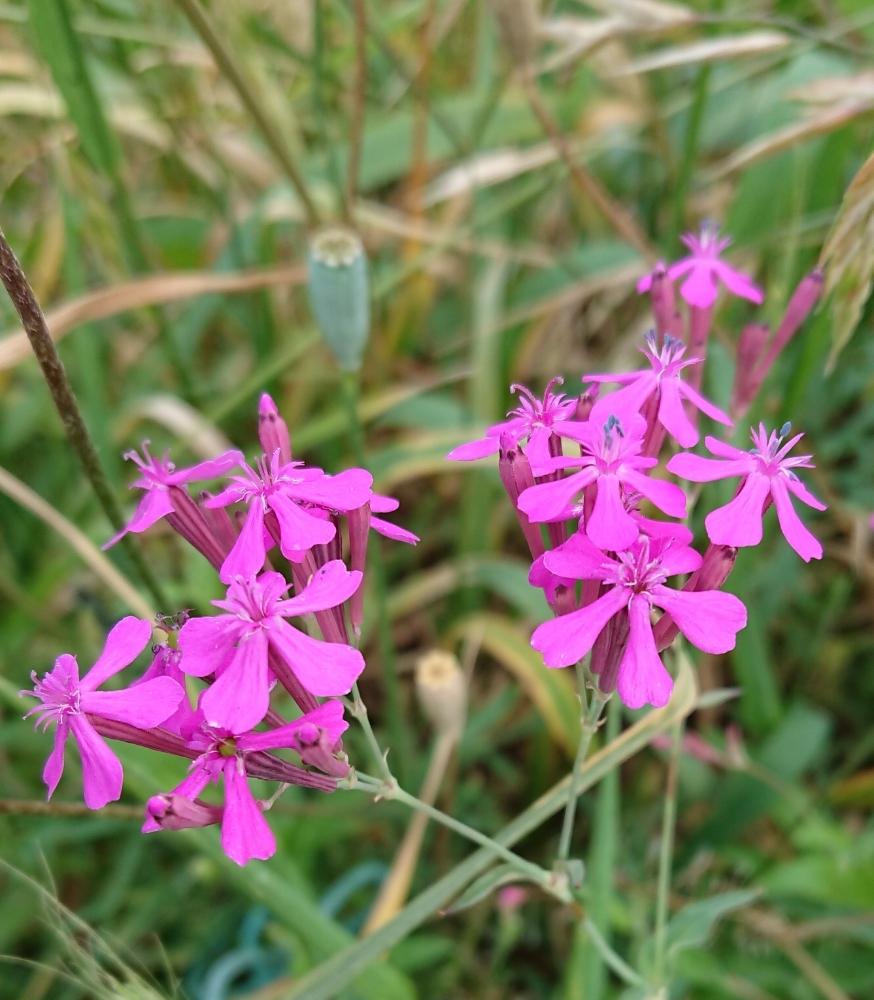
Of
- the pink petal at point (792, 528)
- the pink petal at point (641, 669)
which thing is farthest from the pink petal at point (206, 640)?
the pink petal at point (792, 528)

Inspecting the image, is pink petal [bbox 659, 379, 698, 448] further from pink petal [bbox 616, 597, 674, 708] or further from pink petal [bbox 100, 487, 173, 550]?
pink petal [bbox 100, 487, 173, 550]

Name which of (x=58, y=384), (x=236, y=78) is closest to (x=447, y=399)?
(x=236, y=78)

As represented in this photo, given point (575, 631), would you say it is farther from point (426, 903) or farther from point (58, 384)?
point (58, 384)

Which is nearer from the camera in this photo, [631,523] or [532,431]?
[631,523]

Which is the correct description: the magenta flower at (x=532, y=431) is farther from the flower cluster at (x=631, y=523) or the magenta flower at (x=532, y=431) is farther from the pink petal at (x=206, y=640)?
the pink petal at (x=206, y=640)

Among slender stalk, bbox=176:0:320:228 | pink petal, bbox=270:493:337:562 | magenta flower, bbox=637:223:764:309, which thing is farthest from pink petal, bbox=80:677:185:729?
slender stalk, bbox=176:0:320:228

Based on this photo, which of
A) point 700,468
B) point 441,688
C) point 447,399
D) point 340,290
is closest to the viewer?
point 700,468

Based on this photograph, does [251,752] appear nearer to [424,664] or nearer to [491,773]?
[424,664]
